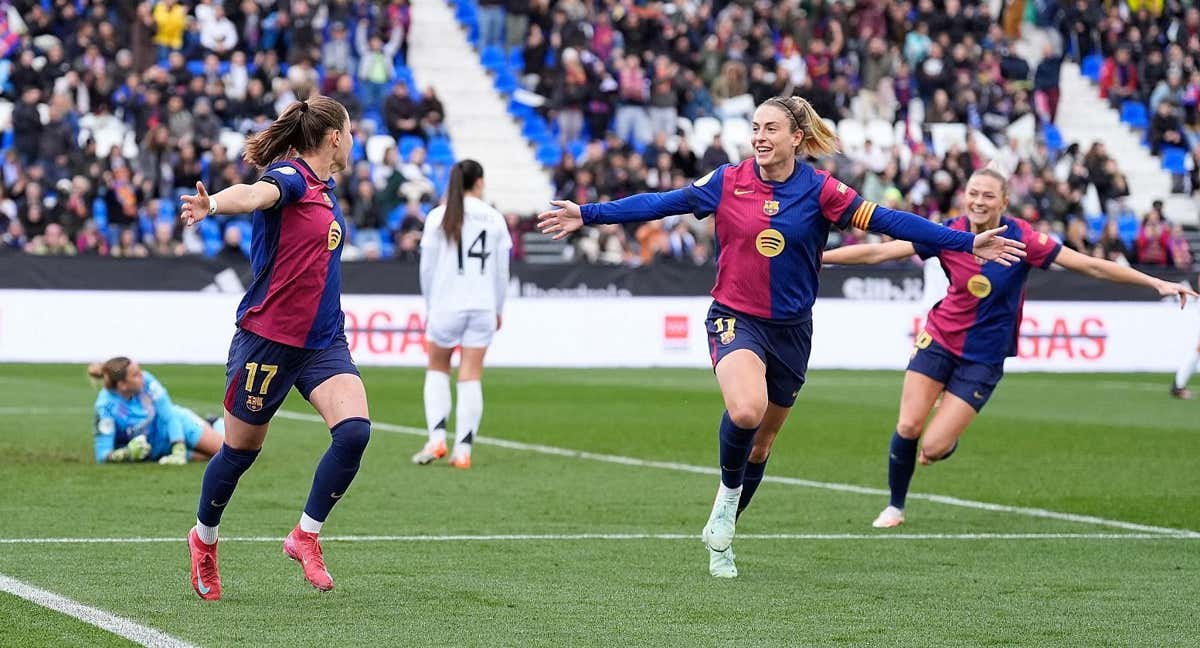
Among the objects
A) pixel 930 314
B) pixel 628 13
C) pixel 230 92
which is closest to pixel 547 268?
pixel 230 92

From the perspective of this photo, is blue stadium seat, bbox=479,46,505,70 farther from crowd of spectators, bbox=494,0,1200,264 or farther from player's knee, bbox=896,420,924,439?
player's knee, bbox=896,420,924,439

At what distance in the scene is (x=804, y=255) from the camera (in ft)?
29.0

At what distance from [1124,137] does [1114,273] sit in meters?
Result: 31.5

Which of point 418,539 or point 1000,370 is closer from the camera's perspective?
point 418,539

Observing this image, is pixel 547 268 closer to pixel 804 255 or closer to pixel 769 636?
pixel 804 255

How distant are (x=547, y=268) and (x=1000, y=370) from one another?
1583cm

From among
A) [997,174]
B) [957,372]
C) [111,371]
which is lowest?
[111,371]

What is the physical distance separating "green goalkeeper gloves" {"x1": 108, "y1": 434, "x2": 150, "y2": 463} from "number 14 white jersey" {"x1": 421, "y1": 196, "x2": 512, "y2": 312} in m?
2.36

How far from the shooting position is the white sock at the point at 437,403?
46.8 feet

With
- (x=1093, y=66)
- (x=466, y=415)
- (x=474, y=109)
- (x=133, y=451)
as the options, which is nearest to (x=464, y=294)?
(x=466, y=415)

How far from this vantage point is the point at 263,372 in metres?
7.66

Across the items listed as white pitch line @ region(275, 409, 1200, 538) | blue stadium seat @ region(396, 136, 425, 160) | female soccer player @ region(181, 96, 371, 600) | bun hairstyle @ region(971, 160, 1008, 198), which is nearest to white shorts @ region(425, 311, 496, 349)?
white pitch line @ region(275, 409, 1200, 538)

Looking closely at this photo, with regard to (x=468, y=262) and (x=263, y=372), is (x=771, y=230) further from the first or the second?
(x=468, y=262)

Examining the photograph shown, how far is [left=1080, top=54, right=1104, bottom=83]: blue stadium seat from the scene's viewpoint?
41.1m
